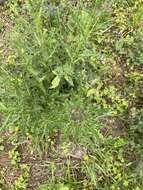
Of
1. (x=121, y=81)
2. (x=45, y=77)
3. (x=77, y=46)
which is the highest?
(x=77, y=46)

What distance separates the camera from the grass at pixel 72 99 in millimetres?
2721

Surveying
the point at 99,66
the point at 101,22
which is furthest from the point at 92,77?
the point at 101,22

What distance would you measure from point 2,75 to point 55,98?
1.50 feet

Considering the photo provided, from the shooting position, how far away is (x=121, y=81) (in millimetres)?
3449

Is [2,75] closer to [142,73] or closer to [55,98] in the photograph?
[55,98]

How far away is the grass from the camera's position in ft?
8.93

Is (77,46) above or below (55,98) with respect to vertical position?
above

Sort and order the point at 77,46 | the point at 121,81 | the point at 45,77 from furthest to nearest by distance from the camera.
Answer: the point at 121,81, the point at 45,77, the point at 77,46

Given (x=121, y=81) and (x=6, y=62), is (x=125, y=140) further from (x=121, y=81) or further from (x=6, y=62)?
(x=6, y=62)

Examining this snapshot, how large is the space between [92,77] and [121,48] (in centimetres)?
40

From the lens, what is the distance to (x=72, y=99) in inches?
111

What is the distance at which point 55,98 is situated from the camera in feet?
9.81

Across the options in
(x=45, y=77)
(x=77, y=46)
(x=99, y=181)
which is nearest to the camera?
(x=77, y=46)

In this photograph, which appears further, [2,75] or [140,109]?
[140,109]
